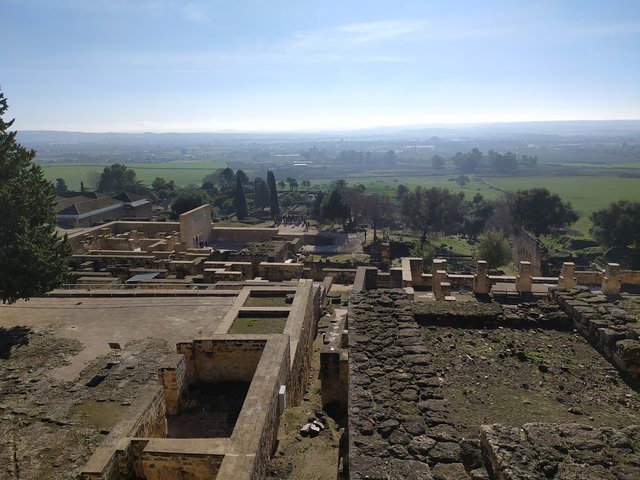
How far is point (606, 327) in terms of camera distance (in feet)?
25.3

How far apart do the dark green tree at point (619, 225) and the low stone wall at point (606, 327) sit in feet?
118

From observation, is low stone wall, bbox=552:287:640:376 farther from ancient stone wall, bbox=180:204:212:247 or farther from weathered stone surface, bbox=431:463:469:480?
ancient stone wall, bbox=180:204:212:247

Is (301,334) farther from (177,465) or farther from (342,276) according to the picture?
(342,276)

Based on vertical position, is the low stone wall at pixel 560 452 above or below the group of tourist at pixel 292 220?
above

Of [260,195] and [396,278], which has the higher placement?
[396,278]

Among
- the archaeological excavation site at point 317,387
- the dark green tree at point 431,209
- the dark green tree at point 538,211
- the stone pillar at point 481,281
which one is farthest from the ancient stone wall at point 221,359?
the dark green tree at point 538,211

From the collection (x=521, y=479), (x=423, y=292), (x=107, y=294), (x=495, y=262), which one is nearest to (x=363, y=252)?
(x=495, y=262)

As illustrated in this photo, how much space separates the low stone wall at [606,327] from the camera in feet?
22.7

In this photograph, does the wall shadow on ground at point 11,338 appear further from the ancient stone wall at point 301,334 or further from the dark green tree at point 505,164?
the dark green tree at point 505,164

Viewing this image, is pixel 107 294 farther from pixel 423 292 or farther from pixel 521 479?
pixel 521 479

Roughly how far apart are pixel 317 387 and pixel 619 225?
3721 centimetres

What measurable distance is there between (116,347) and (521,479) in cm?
1059

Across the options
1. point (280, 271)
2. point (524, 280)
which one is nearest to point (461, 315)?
point (524, 280)

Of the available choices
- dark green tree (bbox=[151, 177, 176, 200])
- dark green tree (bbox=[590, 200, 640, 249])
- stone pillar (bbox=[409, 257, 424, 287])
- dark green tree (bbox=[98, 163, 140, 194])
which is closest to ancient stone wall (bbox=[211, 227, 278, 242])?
stone pillar (bbox=[409, 257, 424, 287])
